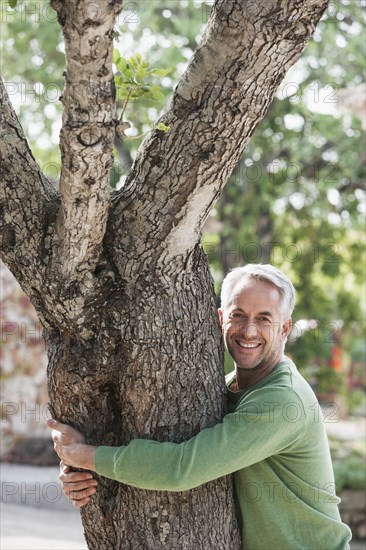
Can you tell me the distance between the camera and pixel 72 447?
2980mm

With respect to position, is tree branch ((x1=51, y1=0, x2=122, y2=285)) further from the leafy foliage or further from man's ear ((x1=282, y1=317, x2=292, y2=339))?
man's ear ((x1=282, y1=317, x2=292, y2=339))

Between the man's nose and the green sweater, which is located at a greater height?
the man's nose

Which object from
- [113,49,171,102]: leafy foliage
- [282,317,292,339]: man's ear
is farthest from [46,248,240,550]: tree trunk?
[113,49,171,102]: leafy foliage

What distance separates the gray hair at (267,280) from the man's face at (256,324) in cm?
2

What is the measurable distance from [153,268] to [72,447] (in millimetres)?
706

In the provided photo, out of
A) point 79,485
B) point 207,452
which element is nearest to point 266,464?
point 207,452

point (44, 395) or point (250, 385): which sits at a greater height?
point (44, 395)

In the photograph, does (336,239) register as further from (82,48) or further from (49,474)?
(82,48)

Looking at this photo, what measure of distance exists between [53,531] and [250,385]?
4.34 meters

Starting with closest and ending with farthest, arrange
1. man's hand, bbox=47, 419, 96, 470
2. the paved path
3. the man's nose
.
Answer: man's hand, bbox=47, 419, 96, 470 → the man's nose → the paved path

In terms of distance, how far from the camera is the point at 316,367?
48.1ft

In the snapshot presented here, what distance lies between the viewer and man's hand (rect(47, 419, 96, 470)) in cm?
292

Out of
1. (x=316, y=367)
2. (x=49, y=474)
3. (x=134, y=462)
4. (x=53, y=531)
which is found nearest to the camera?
(x=134, y=462)

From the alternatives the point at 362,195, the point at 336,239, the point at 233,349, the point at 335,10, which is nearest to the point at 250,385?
the point at 233,349
